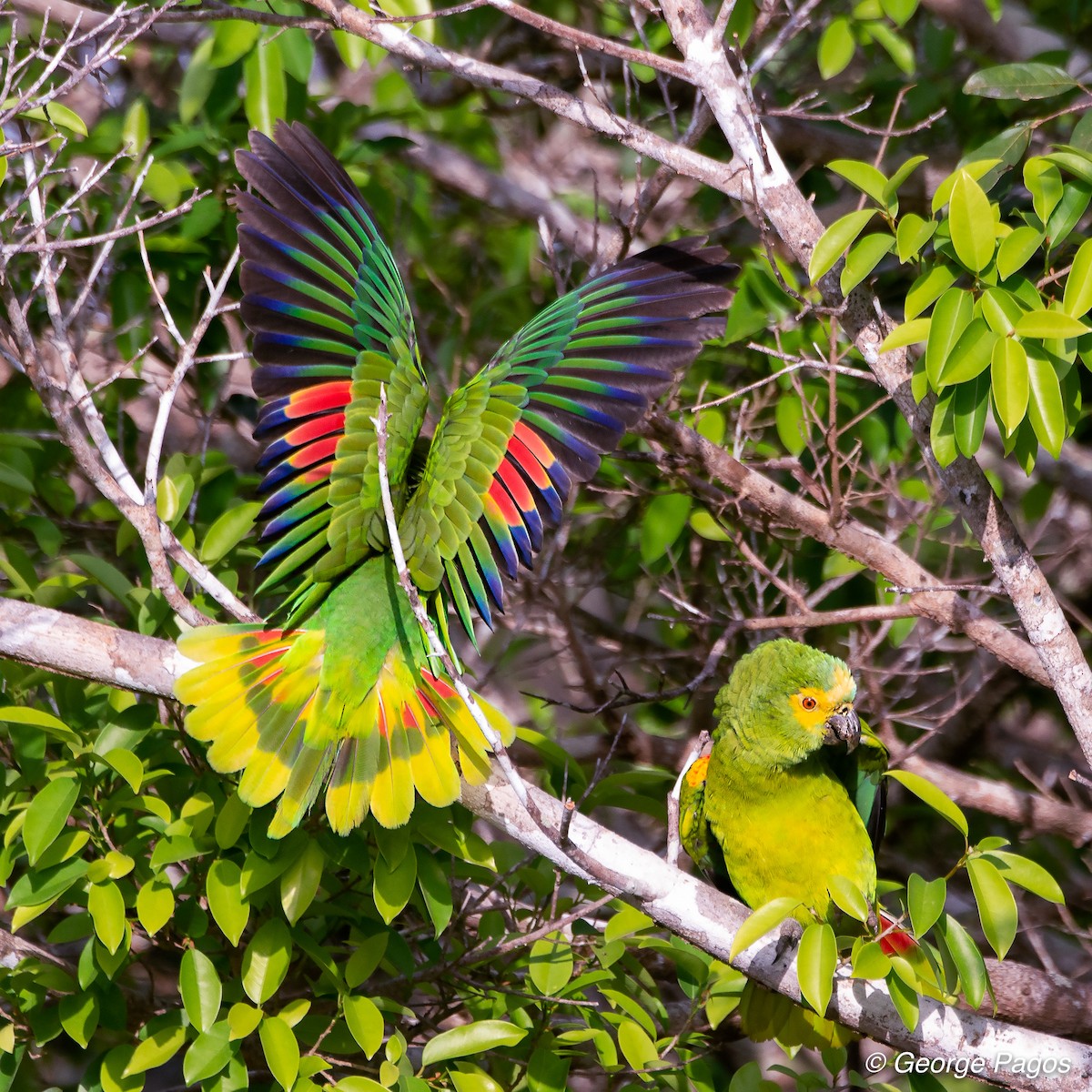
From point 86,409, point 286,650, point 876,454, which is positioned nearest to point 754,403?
point 876,454

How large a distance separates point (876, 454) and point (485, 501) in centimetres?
136

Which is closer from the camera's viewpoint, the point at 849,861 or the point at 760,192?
the point at 760,192

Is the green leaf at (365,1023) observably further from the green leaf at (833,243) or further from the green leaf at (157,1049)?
the green leaf at (833,243)

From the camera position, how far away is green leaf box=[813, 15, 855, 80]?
11.7 feet

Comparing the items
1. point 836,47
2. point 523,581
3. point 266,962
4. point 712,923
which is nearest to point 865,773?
point 712,923

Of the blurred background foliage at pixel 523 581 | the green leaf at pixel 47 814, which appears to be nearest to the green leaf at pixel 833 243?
the blurred background foliage at pixel 523 581

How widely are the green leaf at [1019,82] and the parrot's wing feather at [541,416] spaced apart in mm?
653

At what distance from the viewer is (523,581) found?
152 inches

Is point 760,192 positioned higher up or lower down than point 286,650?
higher up

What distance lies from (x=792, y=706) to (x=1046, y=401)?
39.9 inches

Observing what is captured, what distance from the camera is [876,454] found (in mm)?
3469

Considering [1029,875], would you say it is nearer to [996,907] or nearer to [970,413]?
[996,907]

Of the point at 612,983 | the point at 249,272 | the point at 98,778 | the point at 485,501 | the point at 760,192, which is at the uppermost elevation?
the point at 760,192

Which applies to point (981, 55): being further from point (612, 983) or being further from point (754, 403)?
point (612, 983)
